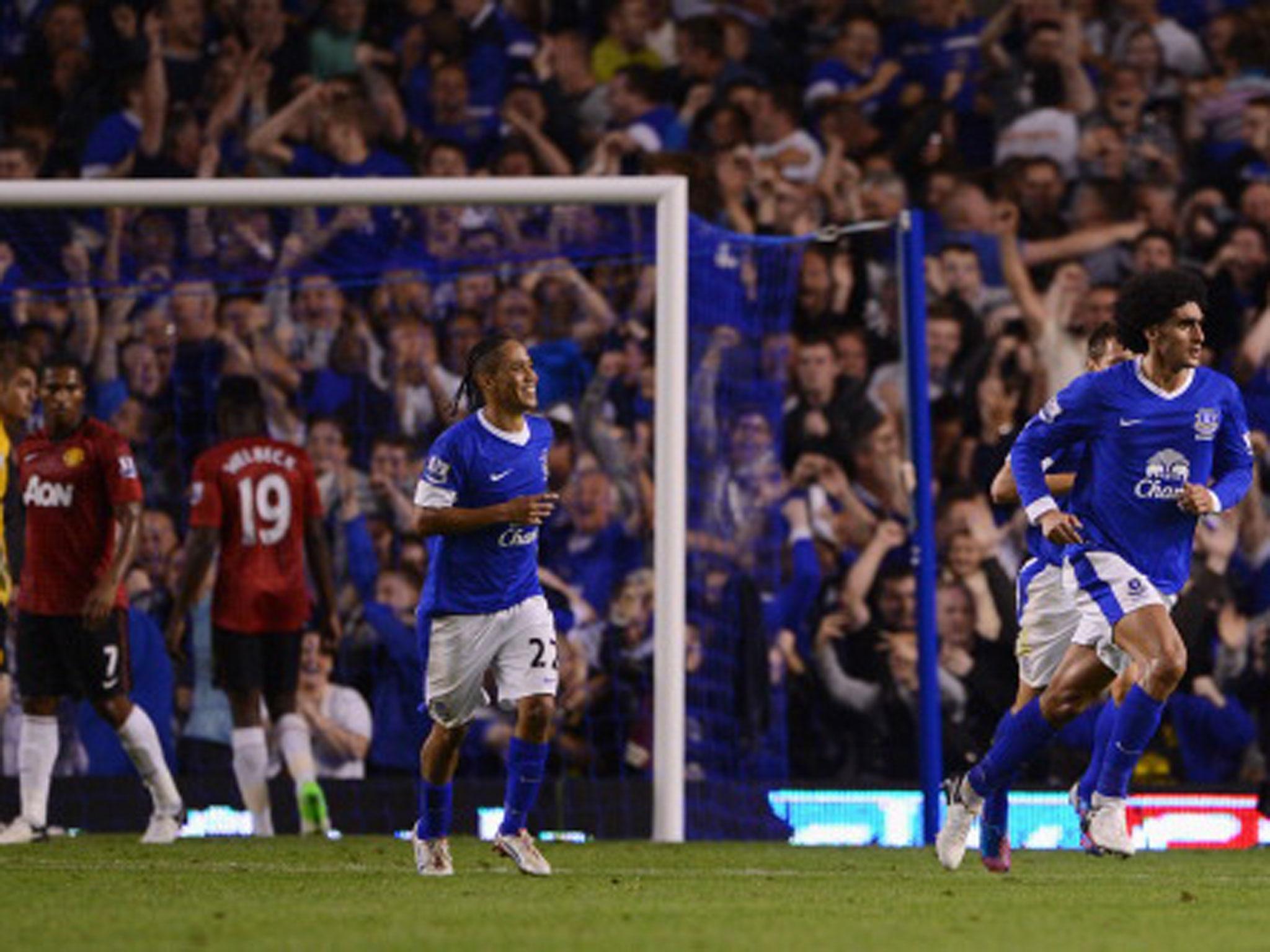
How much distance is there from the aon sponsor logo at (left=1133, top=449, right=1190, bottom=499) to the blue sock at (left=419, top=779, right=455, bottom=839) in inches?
111

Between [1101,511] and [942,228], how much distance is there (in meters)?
Answer: 6.73

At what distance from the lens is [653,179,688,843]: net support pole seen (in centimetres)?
1298

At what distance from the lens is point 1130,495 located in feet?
32.2

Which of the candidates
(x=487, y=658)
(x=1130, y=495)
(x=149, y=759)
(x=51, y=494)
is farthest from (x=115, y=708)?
(x=1130, y=495)

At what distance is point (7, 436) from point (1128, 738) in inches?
234

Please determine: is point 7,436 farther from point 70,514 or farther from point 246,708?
point 246,708

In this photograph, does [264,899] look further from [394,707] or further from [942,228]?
[942,228]

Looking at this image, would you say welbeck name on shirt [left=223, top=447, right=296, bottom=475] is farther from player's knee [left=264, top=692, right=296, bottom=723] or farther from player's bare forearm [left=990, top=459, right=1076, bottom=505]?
player's bare forearm [left=990, top=459, right=1076, bottom=505]

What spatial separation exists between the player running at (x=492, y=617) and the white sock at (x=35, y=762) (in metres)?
3.13

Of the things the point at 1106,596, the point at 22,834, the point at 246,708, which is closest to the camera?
the point at 1106,596

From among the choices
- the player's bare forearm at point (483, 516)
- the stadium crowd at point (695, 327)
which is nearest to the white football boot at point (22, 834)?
the stadium crowd at point (695, 327)

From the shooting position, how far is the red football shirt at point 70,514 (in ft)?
41.7

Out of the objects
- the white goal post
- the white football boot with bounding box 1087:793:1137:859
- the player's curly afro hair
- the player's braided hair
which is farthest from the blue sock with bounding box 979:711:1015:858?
the white goal post

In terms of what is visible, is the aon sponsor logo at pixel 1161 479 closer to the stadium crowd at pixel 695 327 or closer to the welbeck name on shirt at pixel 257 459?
the stadium crowd at pixel 695 327
